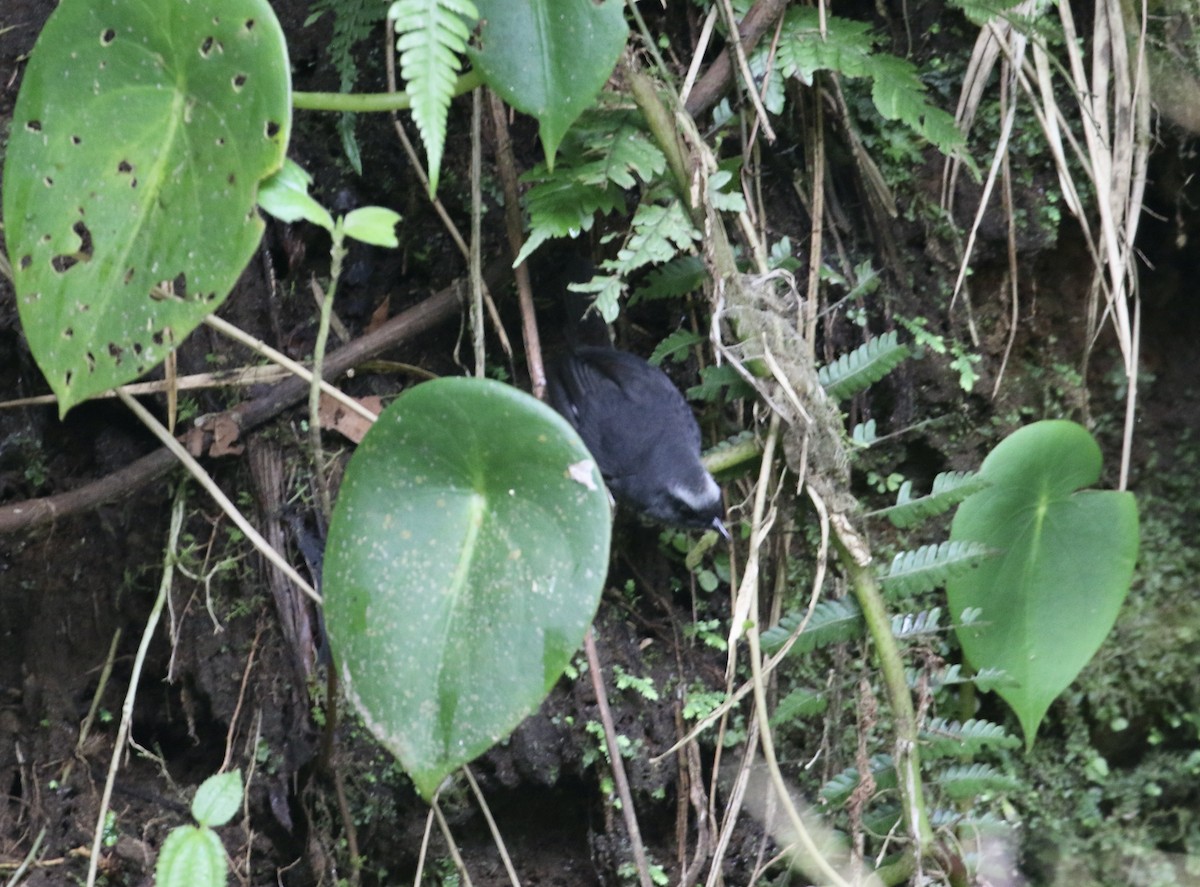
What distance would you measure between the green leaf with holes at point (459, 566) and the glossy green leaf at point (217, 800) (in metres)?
0.39

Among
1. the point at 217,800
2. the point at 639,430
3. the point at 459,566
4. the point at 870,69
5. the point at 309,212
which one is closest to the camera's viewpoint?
the point at 309,212

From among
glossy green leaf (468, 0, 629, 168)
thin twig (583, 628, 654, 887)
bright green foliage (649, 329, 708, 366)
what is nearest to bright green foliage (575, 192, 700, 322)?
bright green foliage (649, 329, 708, 366)

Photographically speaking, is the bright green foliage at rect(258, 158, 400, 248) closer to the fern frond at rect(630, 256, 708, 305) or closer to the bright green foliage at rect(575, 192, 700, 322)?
the bright green foliage at rect(575, 192, 700, 322)

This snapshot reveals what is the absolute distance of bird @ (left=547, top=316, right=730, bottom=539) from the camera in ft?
8.27

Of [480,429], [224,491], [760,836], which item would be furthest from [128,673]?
[760,836]

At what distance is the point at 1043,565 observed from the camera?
88.3 inches

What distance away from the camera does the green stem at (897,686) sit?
6.27 feet

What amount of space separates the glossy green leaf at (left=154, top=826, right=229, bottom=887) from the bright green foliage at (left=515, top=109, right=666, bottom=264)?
1.21 m

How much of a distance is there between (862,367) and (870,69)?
729 mm

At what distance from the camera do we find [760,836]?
241 cm

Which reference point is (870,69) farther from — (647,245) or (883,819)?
(883,819)

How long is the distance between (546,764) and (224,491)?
98 centimetres

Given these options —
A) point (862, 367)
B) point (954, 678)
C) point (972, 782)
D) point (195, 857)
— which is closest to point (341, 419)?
point (195, 857)

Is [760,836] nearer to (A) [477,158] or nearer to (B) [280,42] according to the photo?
(A) [477,158]
